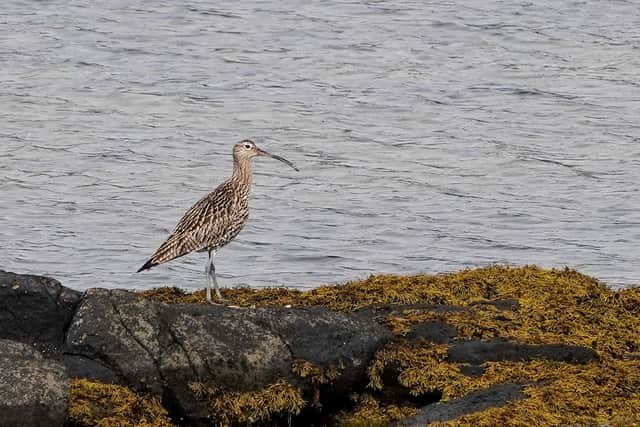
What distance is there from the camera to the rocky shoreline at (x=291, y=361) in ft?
29.2

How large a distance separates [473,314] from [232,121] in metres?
14.4

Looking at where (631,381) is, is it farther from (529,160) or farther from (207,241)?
(529,160)

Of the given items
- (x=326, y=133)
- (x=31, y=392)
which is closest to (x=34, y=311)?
(x=31, y=392)

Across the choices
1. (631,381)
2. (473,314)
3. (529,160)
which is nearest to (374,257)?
(529,160)

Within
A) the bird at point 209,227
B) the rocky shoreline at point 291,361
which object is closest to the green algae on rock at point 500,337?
the rocky shoreline at point 291,361

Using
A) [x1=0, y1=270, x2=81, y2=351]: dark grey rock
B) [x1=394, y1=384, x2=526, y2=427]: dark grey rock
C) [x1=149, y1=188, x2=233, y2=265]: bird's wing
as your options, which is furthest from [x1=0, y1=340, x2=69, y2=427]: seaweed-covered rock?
[x1=149, y1=188, x2=233, y2=265]: bird's wing

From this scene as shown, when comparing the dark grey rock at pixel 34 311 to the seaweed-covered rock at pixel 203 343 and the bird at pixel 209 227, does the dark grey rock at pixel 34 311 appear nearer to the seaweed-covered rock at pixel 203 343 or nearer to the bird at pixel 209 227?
the seaweed-covered rock at pixel 203 343

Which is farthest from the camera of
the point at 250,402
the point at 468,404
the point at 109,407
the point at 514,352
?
the point at 514,352

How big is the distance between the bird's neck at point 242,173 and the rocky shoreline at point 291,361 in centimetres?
226

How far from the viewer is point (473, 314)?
33.7 ft

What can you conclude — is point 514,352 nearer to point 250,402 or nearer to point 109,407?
point 250,402

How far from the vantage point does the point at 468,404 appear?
362 inches

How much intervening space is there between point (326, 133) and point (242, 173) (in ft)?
36.7

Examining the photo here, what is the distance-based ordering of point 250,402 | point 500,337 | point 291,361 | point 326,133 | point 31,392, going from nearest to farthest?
point 31,392 < point 250,402 < point 291,361 < point 500,337 < point 326,133
